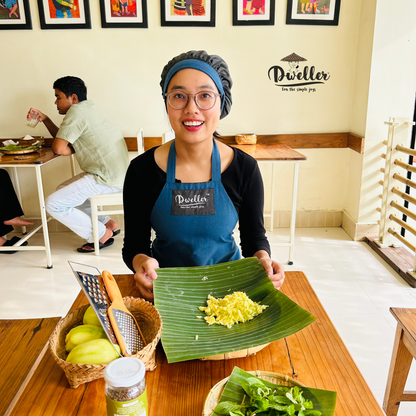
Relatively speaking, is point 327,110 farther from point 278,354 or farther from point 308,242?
point 278,354

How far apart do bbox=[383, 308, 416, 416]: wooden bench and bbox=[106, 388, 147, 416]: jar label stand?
1204 millimetres

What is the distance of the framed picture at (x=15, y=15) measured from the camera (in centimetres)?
371

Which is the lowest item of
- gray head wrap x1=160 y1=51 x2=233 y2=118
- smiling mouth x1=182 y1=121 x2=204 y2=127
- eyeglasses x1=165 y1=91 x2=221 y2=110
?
smiling mouth x1=182 y1=121 x2=204 y2=127

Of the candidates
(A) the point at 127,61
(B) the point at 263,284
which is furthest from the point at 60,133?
(B) the point at 263,284

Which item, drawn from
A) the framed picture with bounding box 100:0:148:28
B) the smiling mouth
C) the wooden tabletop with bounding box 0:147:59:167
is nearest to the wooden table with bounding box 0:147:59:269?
the wooden tabletop with bounding box 0:147:59:167

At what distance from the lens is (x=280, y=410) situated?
0.78m

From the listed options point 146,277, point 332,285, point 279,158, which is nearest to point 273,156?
point 279,158

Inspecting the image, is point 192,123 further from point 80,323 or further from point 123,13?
point 123,13

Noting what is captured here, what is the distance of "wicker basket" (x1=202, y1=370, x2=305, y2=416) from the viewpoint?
31.9 inches

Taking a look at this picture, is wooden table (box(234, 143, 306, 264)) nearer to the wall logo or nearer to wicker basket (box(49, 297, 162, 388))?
the wall logo

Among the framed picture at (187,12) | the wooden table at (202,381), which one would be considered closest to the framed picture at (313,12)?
the framed picture at (187,12)

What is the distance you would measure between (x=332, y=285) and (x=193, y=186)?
2.05 metres

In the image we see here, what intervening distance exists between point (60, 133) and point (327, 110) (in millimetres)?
2616

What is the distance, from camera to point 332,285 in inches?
→ 122
